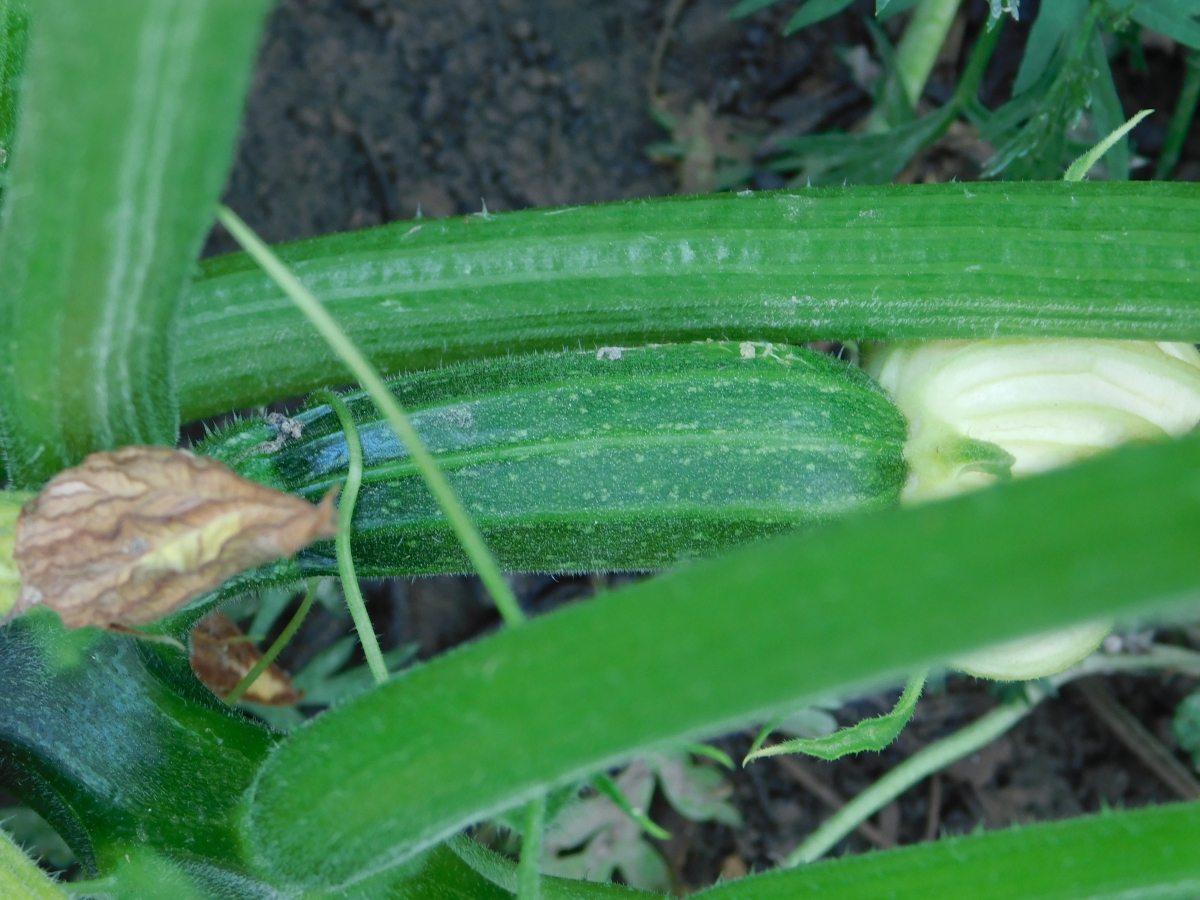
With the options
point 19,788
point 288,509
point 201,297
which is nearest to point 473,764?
point 288,509

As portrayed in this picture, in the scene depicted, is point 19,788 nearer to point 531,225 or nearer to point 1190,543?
point 531,225

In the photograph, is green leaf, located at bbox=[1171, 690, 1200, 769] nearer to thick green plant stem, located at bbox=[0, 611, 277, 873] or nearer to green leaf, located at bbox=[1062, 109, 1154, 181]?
green leaf, located at bbox=[1062, 109, 1154, 181]

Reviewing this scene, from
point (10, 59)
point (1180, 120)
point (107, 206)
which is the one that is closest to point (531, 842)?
point (107, 206)

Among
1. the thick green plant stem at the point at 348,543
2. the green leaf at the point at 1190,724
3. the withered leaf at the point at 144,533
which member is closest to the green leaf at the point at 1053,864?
the thick green plant stem at the point at 348,543

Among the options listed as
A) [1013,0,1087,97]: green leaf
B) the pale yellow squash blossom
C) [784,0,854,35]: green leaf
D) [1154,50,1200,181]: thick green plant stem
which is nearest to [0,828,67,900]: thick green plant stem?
the pale yellow squash blossom

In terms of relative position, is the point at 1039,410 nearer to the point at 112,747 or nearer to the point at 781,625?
the point at 781,625

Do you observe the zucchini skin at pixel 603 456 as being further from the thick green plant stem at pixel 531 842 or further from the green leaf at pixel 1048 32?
the green leaf at pixel 1048 32
